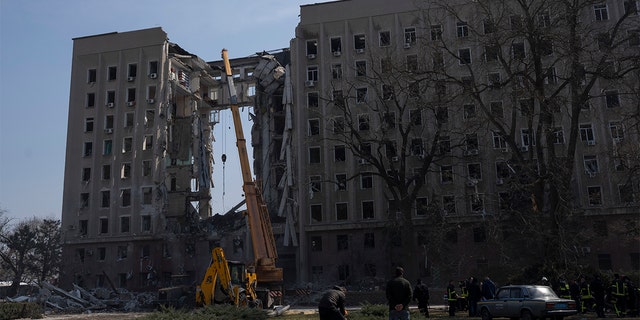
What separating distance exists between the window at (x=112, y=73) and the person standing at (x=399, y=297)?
54.9 m

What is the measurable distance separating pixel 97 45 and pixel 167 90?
426 inches

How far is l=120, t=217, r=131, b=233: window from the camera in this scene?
55.8 m

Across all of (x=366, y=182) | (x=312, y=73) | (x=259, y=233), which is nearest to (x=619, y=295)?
(x=259, y=233)

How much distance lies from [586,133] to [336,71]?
23.5m

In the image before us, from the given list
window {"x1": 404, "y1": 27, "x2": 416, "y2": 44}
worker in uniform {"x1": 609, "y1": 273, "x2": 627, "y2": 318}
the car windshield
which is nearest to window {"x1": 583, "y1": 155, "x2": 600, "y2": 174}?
window {"x1": 404, "y1": 27, "x2": 416, "y2": 44}

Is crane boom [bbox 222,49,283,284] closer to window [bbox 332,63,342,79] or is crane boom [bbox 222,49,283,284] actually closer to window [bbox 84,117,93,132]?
window [bbox 332,63,342,79]

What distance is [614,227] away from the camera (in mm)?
43469

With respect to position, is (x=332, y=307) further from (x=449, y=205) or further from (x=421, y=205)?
(x=421, y=205)

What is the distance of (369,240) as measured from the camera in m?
49.7

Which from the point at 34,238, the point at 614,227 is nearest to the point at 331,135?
the point at 614,227

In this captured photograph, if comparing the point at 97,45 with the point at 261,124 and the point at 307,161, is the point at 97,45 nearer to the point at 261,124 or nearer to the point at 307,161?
the point at 261,124

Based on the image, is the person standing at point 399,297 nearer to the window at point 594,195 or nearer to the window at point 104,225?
the window at point 594,195

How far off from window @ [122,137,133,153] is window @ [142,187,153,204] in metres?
4.94

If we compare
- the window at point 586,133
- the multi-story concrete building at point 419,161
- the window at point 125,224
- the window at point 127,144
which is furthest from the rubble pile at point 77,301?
the window at point 586,133
